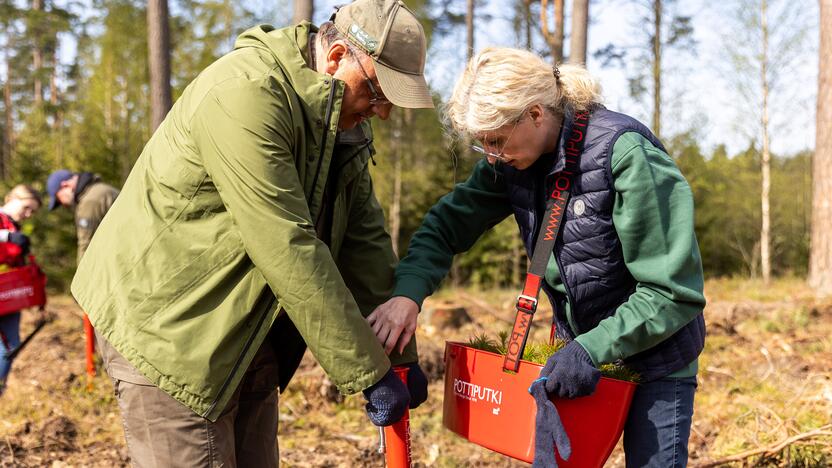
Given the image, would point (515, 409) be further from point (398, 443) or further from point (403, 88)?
point (403, 88)

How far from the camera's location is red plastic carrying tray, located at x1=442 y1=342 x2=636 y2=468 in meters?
1.90

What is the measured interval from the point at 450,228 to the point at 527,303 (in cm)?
56

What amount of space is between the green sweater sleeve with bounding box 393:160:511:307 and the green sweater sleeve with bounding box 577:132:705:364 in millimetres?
596

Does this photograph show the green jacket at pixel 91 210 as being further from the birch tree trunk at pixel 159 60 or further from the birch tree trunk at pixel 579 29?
the birch tree trunk at pixel 579 29

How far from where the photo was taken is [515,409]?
199 cm

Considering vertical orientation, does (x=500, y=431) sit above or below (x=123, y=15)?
below

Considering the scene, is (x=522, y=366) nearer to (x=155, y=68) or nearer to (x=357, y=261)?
(x=357, y=261)

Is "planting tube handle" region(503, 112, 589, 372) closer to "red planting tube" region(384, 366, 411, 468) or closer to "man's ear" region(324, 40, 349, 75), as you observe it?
"red planting tube" region(384, 366, 411, 468)

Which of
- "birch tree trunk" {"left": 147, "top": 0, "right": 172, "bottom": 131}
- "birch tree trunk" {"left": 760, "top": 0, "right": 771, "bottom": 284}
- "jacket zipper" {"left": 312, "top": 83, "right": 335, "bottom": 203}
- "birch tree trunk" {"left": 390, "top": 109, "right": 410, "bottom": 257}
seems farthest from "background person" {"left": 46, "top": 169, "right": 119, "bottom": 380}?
"birch tree trunk" {"left": 760, "top": 0, "right": 771, "bottom": 284}

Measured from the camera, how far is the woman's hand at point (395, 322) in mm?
2223

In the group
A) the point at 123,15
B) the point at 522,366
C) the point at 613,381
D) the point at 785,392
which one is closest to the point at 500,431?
the point at 522,366

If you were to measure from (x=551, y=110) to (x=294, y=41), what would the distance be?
2.51ft

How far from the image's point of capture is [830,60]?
10000 mm

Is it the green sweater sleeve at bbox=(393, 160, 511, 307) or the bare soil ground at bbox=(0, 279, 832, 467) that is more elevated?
the green sweater sleeve at bbox=(393, 160, 511, 307)
